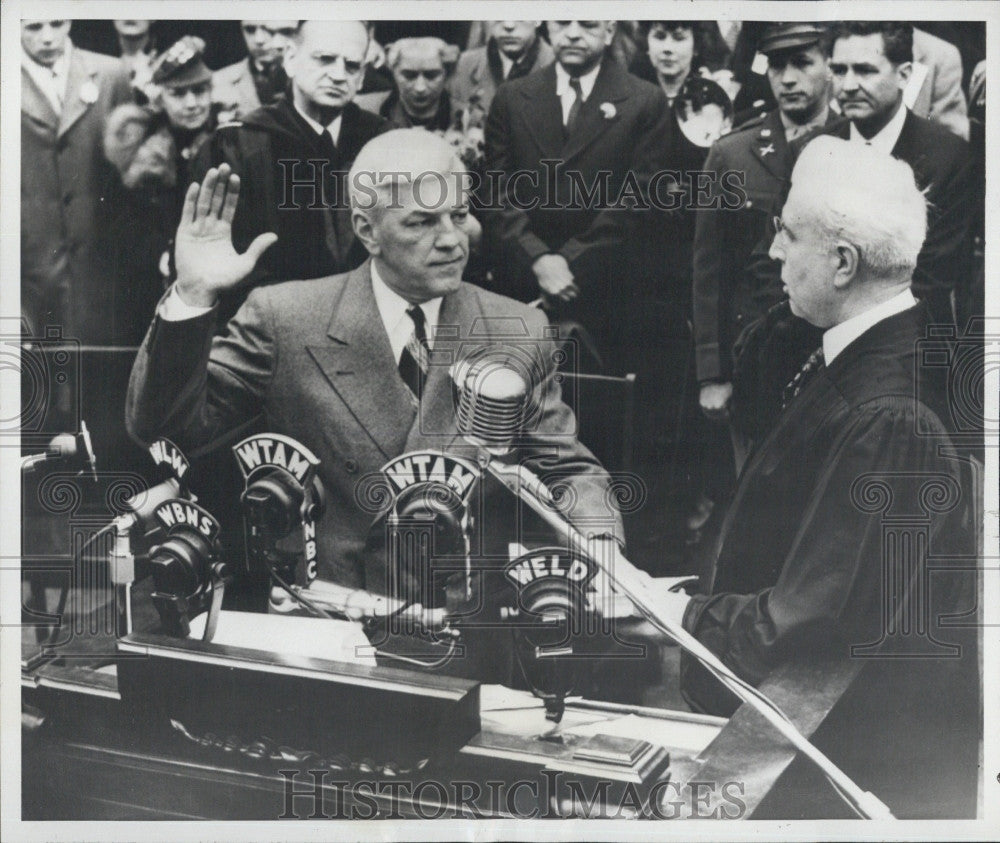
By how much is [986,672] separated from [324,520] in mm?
2941

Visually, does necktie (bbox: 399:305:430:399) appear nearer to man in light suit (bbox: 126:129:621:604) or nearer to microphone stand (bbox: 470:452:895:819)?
man in light suit (bbox: 126:129:621:604)

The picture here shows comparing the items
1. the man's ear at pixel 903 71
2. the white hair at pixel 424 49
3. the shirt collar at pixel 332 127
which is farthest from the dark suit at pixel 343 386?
the man's ear at pixel 903 71

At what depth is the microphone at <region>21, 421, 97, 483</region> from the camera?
436 centimetres

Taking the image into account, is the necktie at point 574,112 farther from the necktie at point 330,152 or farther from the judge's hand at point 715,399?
the judge's hand at point 715,399

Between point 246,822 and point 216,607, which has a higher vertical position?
point 216,607

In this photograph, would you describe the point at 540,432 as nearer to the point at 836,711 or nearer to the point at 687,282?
the point at 687,282

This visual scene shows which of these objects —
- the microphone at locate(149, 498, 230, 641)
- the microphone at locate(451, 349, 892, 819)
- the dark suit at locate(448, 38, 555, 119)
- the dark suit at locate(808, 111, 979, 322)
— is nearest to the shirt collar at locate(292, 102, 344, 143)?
the dark suit at locate(448, 38, 555, 119)

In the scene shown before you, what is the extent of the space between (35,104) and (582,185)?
7.76ft

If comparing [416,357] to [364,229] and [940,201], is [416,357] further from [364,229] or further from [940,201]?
[940,201]

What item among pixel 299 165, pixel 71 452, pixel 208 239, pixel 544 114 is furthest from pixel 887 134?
pixel 71 452

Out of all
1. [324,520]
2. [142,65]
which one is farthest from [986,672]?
[142,65]

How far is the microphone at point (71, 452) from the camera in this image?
171 inches

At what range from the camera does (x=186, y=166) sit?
4.30 metres

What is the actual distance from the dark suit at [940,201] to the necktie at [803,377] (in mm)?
509
